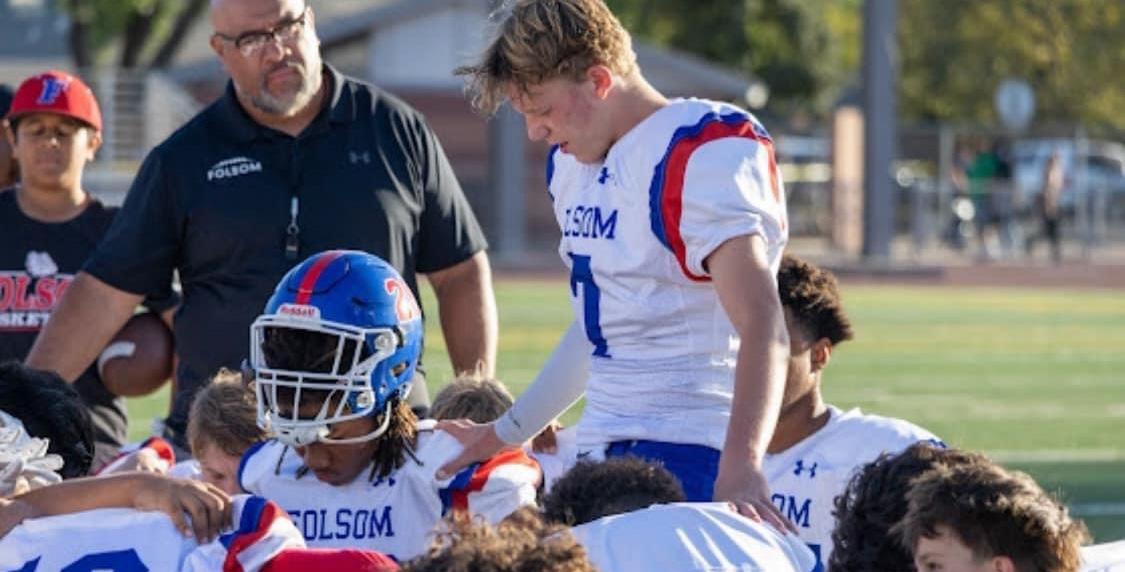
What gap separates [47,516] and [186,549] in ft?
1.04

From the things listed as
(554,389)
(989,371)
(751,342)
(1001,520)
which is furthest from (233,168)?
(989,371)

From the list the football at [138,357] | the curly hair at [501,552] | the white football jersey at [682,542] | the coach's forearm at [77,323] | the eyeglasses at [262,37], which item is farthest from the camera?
the football at [138,357]

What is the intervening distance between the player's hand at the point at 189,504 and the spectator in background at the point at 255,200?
214cm

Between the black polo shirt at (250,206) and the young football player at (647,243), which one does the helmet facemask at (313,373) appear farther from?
the black polo shirt at (250,206)

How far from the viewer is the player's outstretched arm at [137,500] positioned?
3.75 metres

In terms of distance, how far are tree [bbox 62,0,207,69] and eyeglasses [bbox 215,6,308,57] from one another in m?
30.3

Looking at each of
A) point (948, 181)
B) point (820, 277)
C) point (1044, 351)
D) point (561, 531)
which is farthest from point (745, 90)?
point (561, 531)

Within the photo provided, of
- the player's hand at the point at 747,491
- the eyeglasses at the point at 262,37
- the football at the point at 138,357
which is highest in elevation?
the eyeglasses at the point at 262,37

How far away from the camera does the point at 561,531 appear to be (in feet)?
10.3

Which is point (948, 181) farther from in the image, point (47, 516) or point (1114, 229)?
point (47, 516)

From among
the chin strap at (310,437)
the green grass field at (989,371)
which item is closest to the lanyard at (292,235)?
the chin strap at (310,437)

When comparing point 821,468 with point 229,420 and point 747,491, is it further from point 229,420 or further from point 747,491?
point 229,420

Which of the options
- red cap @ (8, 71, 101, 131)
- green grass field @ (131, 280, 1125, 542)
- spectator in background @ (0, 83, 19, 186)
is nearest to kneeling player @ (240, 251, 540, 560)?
red cap @ (8, 71, 101, 131)

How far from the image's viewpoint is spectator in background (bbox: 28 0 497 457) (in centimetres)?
596
